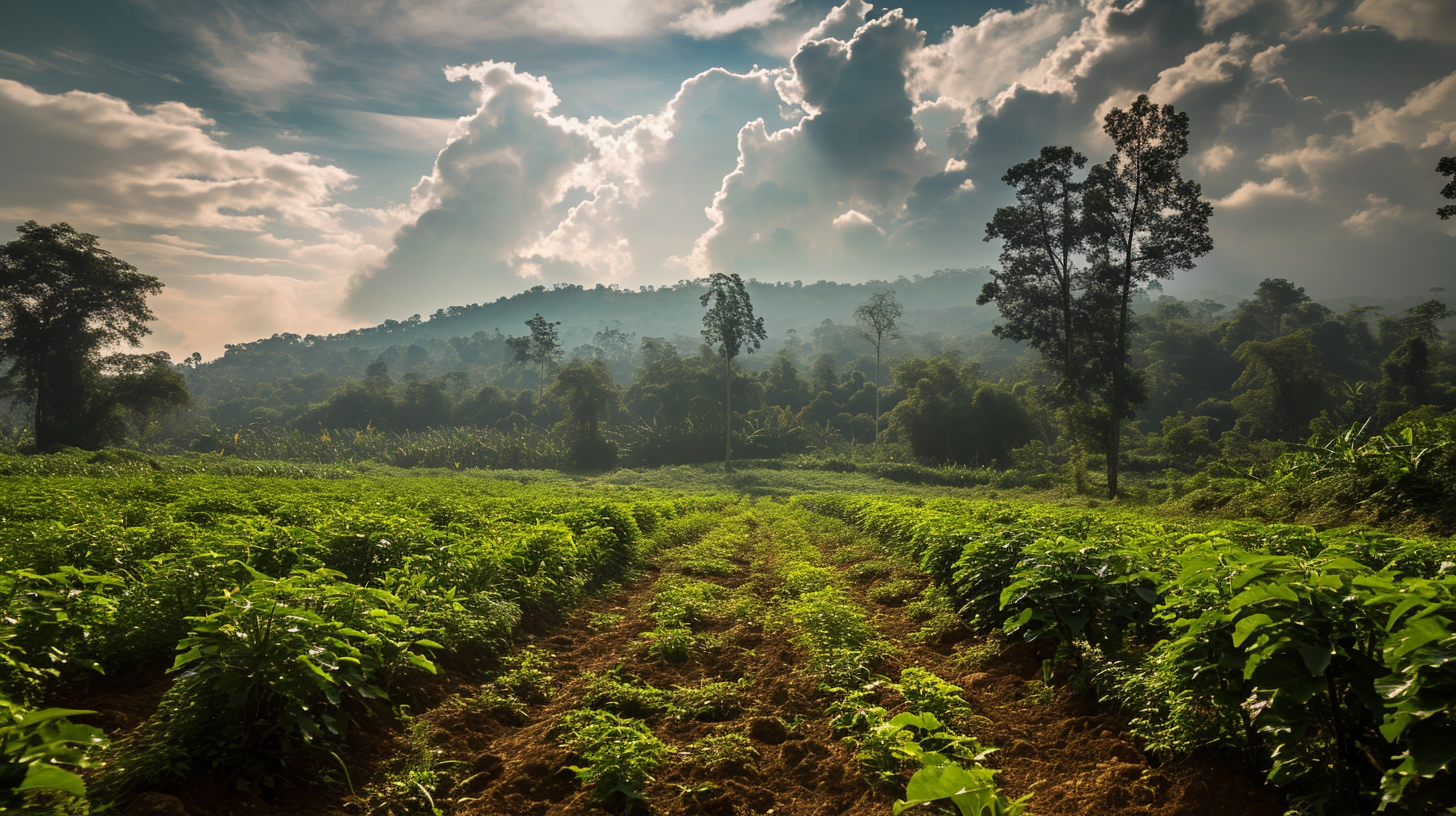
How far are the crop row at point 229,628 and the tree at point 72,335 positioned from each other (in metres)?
42.0

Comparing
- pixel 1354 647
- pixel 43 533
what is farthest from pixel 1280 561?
pixel 43 533

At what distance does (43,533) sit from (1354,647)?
9.39 metres

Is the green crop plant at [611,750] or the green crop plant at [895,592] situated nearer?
the green crop plant at [611,750]

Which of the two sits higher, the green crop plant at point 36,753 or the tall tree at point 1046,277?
the tall tree at point 1046,277

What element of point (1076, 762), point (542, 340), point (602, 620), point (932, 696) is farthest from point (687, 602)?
point (542, 340)

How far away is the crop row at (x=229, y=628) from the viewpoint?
2.99m

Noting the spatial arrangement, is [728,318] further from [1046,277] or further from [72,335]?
[72,335]

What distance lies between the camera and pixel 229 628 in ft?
10.5

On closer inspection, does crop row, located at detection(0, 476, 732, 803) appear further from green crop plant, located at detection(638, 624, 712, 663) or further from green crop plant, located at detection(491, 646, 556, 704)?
green crop plant, located at detection(638, 624, 712, 663)

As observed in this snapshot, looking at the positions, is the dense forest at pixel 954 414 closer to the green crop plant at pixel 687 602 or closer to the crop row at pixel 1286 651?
the crop row at pixel 1286 651

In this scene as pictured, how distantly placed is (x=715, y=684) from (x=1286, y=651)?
402cm

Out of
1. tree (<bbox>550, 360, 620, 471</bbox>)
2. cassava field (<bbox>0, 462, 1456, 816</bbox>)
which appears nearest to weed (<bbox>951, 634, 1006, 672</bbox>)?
cassava field (<bbox>0, 462, 1456, 816</bbox>)

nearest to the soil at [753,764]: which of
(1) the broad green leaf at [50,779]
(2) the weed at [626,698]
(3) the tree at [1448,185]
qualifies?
(2) the weed at [626,698]

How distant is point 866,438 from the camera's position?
216 feet
